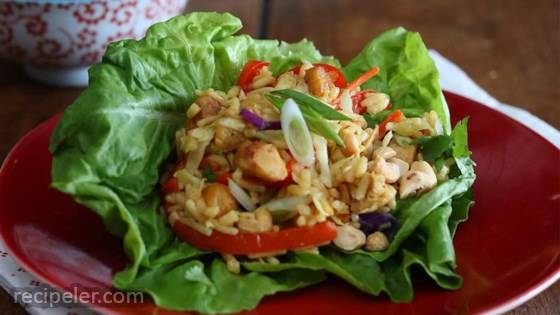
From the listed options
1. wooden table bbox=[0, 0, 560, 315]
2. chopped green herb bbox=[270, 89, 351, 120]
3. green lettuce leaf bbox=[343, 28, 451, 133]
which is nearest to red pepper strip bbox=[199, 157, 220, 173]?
chopped green herb bbox=[270, 89, 351, 120]

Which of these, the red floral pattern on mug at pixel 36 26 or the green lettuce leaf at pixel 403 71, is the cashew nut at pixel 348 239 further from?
the red floral pattern on mug at pixel 36 26

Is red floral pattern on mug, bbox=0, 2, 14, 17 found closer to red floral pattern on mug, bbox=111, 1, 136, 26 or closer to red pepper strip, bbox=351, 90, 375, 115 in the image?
red floral pattern on mug, bbox=111, 1, 136, 26

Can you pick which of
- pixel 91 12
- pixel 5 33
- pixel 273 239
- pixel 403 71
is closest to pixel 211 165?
pixel 273 239

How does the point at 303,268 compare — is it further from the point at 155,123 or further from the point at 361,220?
the point at 155,123

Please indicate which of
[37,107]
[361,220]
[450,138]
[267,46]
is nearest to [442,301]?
[361,220]

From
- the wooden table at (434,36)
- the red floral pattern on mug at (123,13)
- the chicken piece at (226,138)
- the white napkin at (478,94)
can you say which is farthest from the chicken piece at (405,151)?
the red floral pattern on mug at (123,13)

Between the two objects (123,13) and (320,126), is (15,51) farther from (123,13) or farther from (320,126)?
(320,126)
